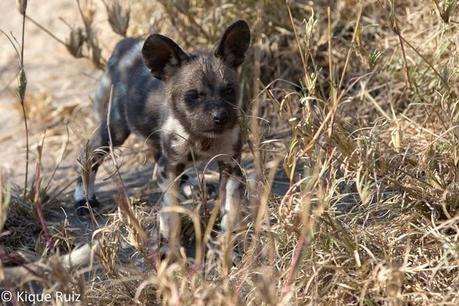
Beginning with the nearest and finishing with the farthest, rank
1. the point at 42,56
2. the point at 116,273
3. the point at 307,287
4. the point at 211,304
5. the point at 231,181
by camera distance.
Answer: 1. the point at 211,304
2. the point at 307,287
3. the point at 116,273
4. the point at 231,181
5. the point at 42,56

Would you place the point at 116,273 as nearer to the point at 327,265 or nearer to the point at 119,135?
the point at 327,265

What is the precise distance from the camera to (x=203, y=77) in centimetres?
507

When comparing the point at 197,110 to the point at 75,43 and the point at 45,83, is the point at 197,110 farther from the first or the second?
the point at 45,83

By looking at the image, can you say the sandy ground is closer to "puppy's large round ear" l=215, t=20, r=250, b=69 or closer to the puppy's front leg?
the puppy's front leg

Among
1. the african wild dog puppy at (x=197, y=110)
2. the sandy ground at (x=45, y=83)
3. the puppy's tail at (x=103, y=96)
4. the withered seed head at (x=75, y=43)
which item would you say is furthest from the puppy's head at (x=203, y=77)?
the sandy ground at (x=45, y=83)

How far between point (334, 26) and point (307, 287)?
130 inches

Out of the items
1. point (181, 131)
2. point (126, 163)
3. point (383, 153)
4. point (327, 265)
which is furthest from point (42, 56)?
point (327, 265)

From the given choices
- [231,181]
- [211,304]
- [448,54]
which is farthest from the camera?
[448,54]

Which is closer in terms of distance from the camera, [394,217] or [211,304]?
[211,304]

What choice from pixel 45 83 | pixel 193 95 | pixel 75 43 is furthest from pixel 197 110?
pixel 45 83

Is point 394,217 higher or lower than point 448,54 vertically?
lower

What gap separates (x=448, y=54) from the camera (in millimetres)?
5898

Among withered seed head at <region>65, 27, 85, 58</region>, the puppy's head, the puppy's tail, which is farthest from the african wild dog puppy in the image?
withered seed head at <region>65, 27, 85, 58</region>

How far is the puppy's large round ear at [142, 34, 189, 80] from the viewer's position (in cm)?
504
